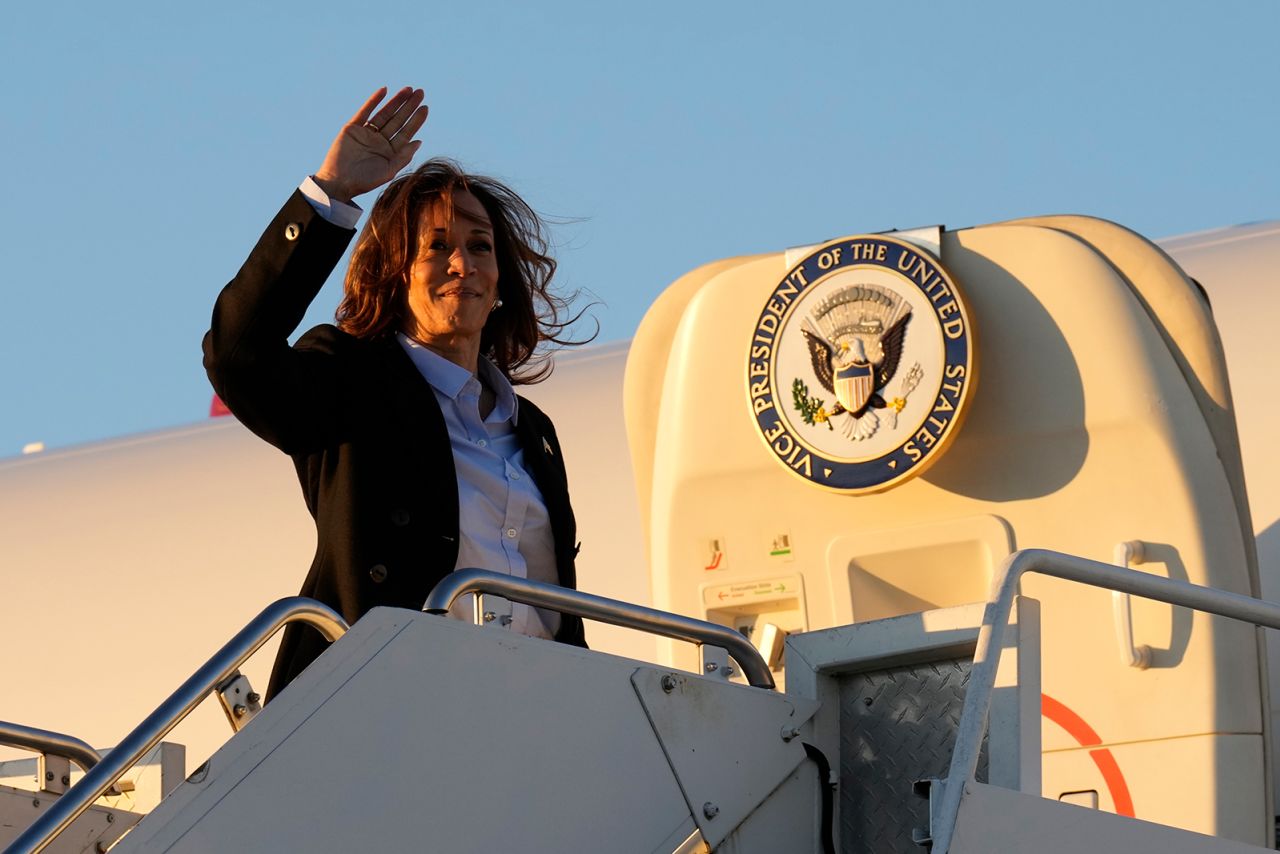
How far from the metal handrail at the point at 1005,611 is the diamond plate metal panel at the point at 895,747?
206 mm

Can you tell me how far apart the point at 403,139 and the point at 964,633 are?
159cm

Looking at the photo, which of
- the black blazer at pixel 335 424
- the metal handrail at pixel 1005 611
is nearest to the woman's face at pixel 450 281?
the black blazer at pixel 335 424

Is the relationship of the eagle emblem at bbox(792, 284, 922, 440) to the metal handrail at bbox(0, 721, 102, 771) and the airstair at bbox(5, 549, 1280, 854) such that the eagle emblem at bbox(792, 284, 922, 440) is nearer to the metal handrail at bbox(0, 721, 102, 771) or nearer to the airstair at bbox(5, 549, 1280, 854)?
the airstair at bbox(5, 549, 1280, 854)

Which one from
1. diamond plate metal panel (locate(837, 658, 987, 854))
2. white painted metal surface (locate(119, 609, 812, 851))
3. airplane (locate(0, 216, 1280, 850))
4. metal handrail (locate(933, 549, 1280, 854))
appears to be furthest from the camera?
airplane (locate(0, 216, 1280, 850))

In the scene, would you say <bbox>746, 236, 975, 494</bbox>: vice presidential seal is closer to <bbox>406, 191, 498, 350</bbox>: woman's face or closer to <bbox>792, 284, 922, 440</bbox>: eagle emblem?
<bbox>792, 284, 922, 440</bbox>: eagle emblem

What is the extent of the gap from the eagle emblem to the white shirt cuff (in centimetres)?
272

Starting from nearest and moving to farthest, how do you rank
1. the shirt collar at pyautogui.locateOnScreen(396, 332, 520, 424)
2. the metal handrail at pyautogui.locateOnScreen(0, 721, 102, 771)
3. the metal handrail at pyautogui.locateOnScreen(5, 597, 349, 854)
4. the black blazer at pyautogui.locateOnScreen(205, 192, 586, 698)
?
1. the metal handrail at pyautogui.locateOnScreen(5, 597, 349, 854)
2. the black blazer at pyautogui.locateOnScreen(205, 192, 586, 698)
3. the shirt collar at pyautogui.locateOnScreen(396, 332, 520, 424)
4. the metal handrail at pyautogui.locateOnScreen(0, 721, 102, 771)

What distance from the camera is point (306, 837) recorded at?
321 centimetres

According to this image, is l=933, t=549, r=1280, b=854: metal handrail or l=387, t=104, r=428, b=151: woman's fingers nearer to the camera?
l=933, t=549, r=1280, b=854: metal handrail

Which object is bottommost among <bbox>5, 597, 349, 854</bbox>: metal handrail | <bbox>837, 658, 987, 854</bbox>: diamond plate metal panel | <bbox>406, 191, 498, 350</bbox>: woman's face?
<bbox>837, 658, 987, 854</bbox>: diamond plate metal panel

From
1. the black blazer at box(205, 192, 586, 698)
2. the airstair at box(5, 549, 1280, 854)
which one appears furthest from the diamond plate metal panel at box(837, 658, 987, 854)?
the black blazer at box(205, 192, 586, 698)

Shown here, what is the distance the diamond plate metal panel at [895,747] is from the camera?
406 cm

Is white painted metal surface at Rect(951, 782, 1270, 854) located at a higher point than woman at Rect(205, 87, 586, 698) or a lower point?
lower

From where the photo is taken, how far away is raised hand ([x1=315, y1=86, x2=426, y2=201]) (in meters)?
3.98
